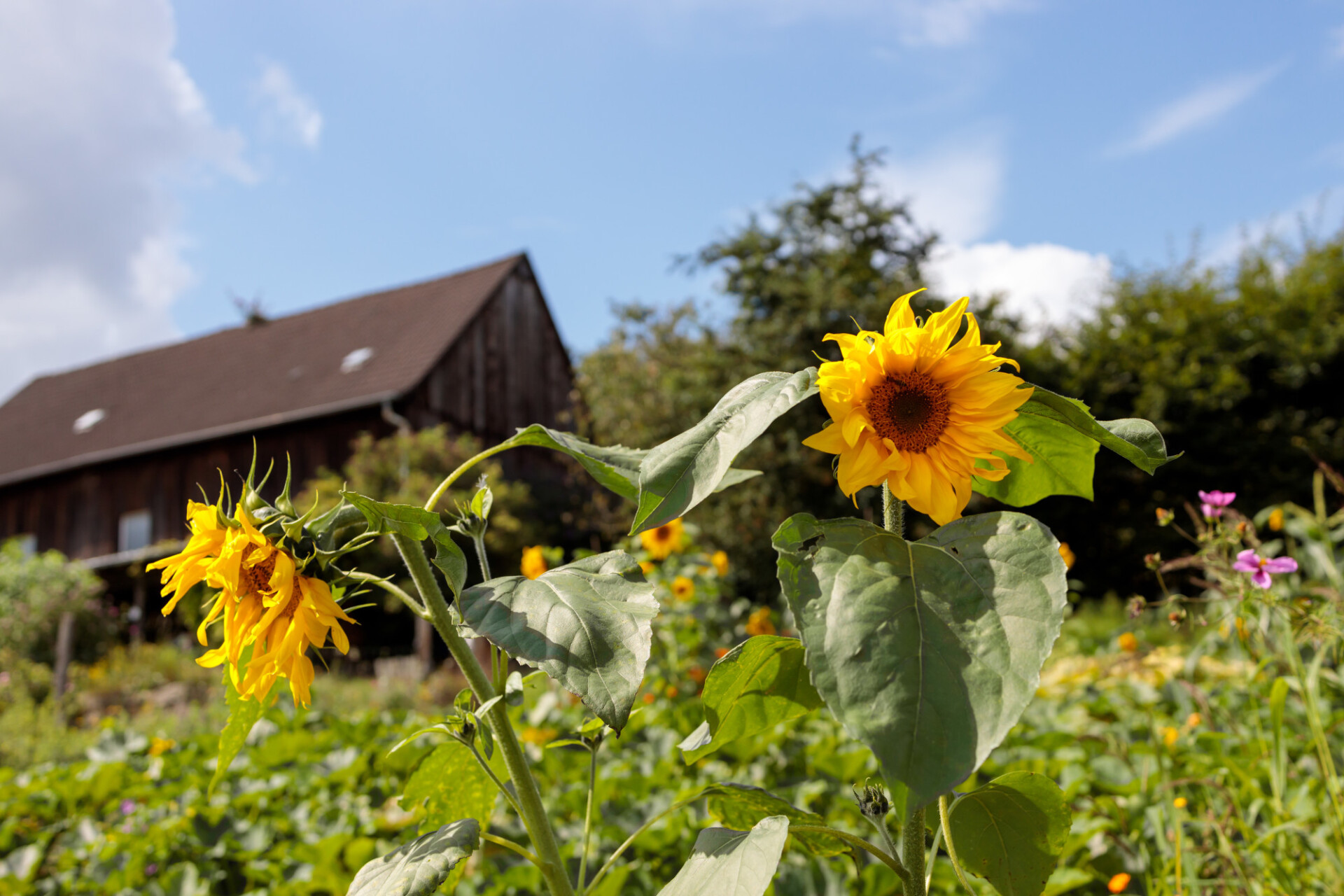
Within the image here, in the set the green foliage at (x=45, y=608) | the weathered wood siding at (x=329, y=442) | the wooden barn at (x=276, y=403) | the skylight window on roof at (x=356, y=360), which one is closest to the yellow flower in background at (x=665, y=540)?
the wooden barn at (x=276, y=403)

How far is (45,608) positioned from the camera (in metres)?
12.1

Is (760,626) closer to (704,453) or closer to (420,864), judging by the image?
(420,864)

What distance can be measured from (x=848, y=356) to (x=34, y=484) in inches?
790

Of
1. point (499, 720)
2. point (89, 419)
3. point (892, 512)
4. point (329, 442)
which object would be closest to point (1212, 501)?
point (892, 512)

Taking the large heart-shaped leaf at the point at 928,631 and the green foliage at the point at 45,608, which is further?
the green foliage at the point at 45,608

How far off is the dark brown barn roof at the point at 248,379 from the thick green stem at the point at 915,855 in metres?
13.7

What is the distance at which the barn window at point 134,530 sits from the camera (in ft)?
51.0

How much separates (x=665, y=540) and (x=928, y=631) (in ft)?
12.4

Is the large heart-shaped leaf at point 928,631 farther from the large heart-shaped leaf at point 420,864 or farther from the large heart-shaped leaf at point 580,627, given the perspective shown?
the large heart-shaped leaf at point 420,864

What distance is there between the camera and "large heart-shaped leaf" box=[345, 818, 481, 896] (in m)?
0.81

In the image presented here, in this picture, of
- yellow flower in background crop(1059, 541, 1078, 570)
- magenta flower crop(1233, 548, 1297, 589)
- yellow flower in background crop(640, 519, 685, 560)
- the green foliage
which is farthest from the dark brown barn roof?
magenta flower crop(1233, 548, 1297, 589)

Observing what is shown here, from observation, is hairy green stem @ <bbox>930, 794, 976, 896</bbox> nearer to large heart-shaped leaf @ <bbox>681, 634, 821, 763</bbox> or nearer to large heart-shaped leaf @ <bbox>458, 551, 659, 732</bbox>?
large heart-shaped leaf @ <bbox>681, 634, 821, 763</bbox>

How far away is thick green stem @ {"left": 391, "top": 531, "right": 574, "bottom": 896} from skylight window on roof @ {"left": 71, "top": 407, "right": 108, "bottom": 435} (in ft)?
64.6

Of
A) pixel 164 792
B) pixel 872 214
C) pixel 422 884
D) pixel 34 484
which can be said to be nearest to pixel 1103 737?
pixel 422 884
